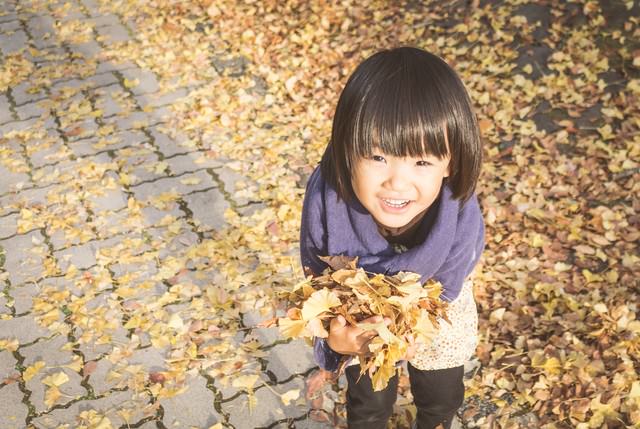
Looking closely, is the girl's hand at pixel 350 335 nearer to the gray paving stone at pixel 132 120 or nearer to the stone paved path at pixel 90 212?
the stone paved path at pixel 90 212

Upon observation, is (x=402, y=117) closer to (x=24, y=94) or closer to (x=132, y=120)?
(x=132, y=120)

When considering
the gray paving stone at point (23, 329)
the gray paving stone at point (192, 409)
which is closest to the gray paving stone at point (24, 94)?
the gray paving stone at point (23, 329)

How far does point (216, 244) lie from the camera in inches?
159

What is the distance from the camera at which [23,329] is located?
352cm

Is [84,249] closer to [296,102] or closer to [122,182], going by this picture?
[122,182]

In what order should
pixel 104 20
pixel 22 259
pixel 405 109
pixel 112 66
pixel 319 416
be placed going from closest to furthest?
pixel 405 109, pixel 319 416, pixel 22 259, pixel 112 66, pixel 104 20

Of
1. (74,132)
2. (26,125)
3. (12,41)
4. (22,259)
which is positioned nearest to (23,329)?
(22,259)

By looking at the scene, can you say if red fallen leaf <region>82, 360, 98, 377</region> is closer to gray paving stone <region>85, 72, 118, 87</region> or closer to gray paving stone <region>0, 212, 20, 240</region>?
gray paving stone <region>0, 212, 20, 240</region>

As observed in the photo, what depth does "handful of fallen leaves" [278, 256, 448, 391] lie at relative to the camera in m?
1.87

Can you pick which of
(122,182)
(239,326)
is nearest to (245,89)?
(122,182)

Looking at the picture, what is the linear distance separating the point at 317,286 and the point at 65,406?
178 cm

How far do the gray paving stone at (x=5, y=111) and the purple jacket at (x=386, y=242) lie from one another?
13.5 ft

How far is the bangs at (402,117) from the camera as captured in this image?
1.82 m

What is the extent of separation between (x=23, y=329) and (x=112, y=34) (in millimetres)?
4120
